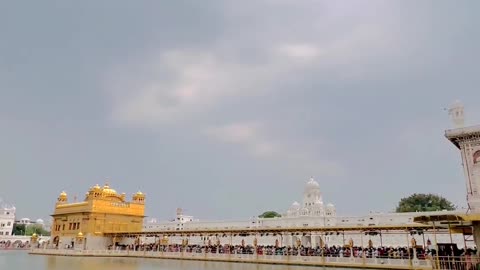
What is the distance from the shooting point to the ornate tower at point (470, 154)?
66.6 feet

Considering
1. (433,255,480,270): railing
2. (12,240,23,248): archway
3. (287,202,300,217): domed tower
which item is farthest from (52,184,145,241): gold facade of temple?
(433,255,480,270): railing

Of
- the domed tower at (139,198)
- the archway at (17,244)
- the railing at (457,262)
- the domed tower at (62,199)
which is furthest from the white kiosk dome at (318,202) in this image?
the archway at (17,244)

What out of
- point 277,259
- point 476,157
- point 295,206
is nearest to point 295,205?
point 295,206

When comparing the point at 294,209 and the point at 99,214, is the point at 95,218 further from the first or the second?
the point at 294,209

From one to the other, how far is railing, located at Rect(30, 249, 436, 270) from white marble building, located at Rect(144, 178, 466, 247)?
67.6 inches

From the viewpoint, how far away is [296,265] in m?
25.1

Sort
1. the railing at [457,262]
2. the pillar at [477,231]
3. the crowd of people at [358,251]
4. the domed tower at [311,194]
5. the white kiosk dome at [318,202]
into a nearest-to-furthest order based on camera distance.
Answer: the railing at [457,262] < the pillar at [477,231] < the crowd of people at [358,251] < the white kiosk dome at [318,202] < the domed tower at [311,194]

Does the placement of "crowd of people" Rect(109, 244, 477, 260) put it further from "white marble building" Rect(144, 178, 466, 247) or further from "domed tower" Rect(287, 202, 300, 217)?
"domed tower" Rect(287, 202, 300, 217)

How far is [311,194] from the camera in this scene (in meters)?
65.1

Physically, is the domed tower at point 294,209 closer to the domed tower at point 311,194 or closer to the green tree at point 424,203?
the domed tower at point 311,194

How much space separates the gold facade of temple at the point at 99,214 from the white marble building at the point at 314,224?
6.11 metres

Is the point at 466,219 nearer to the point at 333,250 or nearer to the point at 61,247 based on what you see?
the point at 333,250

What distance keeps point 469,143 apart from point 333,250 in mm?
11231

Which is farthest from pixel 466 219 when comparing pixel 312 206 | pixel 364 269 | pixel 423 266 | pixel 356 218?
pixel 312 206
